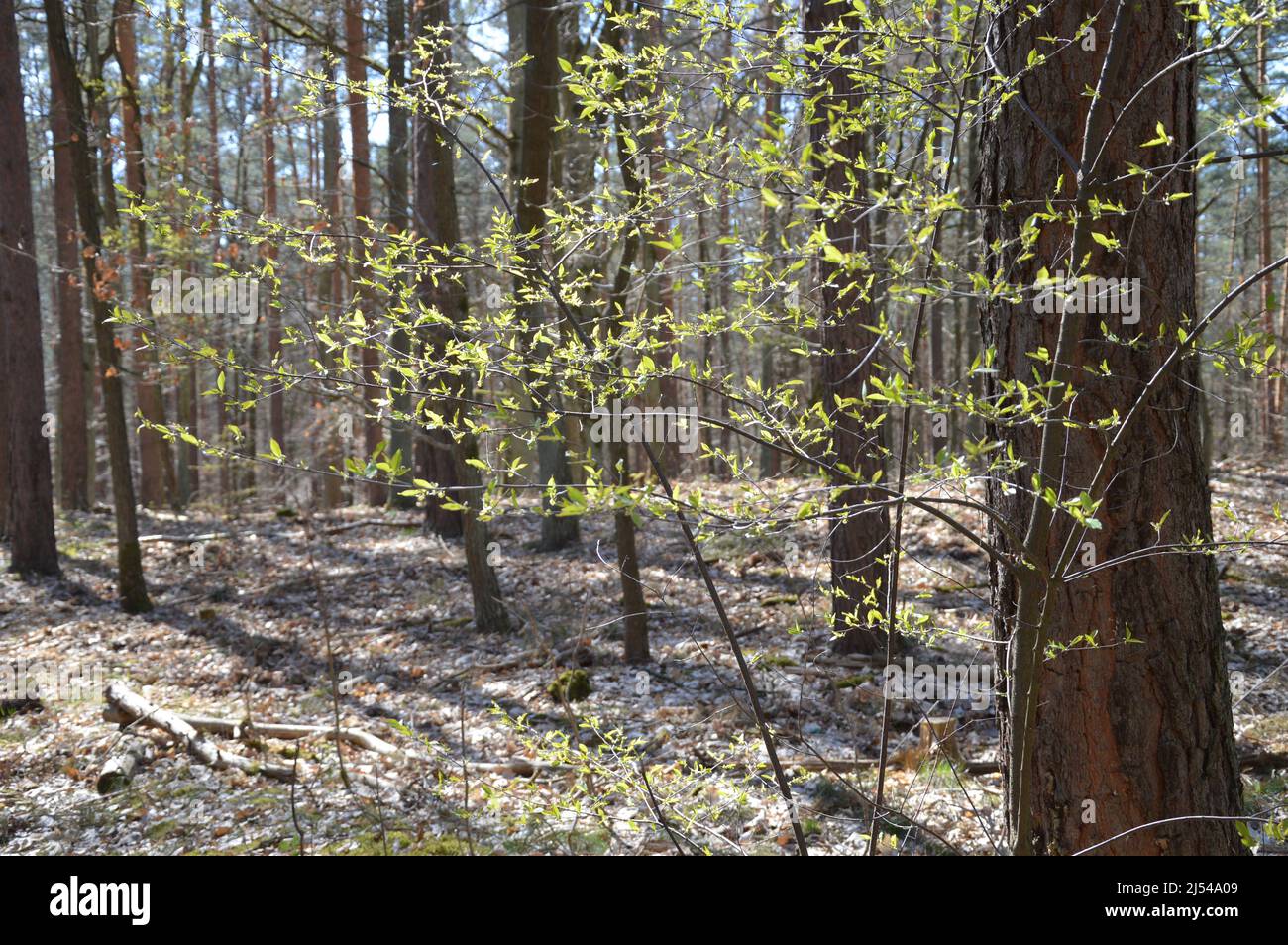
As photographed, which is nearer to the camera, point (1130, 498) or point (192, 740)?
point (1130, 498)

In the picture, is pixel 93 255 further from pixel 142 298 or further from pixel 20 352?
pixel 142 298

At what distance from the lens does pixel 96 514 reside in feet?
49.6

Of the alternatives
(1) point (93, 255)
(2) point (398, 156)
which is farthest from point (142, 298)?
(1) point (93, 255)

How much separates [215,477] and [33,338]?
55.9ft

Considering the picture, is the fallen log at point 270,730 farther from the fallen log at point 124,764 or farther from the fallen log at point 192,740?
the fallen log at point 124,764

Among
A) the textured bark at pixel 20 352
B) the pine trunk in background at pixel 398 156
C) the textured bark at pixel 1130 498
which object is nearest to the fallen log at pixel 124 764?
the pine trunk in background at pixel 398 156

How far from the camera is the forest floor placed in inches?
164

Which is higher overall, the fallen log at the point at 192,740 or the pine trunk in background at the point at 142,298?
the pine trunk in background at the point at 142,298

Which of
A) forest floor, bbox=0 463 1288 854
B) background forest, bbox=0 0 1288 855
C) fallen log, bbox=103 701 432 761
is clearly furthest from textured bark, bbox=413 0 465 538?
fallen log, bbox=103 701 432 761

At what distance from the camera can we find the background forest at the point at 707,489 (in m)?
2.14

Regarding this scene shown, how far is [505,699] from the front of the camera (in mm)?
6887

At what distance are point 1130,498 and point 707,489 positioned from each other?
10788 millimetres

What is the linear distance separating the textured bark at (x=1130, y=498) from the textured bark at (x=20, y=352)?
451 inches

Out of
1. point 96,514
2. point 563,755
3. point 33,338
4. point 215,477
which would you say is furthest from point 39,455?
point 215,477
